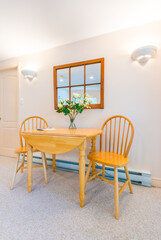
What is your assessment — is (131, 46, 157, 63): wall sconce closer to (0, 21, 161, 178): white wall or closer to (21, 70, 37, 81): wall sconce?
(0, 21, 161, 178): white wall

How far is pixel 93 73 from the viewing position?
1.80 meters

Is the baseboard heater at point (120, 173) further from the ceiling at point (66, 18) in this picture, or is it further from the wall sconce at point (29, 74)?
the ceiling at point (66, 18)

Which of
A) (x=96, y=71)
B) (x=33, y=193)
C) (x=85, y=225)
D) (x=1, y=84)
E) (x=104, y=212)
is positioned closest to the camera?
(x=85, y=225)

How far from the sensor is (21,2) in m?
1.24

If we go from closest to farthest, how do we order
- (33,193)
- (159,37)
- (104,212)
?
(104,212) < (33,193) < (159,37)

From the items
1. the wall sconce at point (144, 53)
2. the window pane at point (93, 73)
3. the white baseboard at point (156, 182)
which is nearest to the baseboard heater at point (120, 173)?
the white baseboard at point (156, 182)

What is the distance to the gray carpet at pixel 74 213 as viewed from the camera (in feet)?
2.90

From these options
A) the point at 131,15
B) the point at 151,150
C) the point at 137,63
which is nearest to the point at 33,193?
the point at 151,150

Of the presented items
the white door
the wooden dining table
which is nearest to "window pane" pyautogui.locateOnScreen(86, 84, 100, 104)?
the wooden dining table

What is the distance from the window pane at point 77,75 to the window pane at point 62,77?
4.2 inches

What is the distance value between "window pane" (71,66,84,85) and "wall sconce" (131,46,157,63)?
29.7 inches

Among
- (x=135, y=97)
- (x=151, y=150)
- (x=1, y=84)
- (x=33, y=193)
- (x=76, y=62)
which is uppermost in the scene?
(x=76, y=62)

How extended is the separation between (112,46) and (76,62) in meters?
0.57

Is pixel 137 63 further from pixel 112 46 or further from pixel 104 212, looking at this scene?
pixel 104 212
